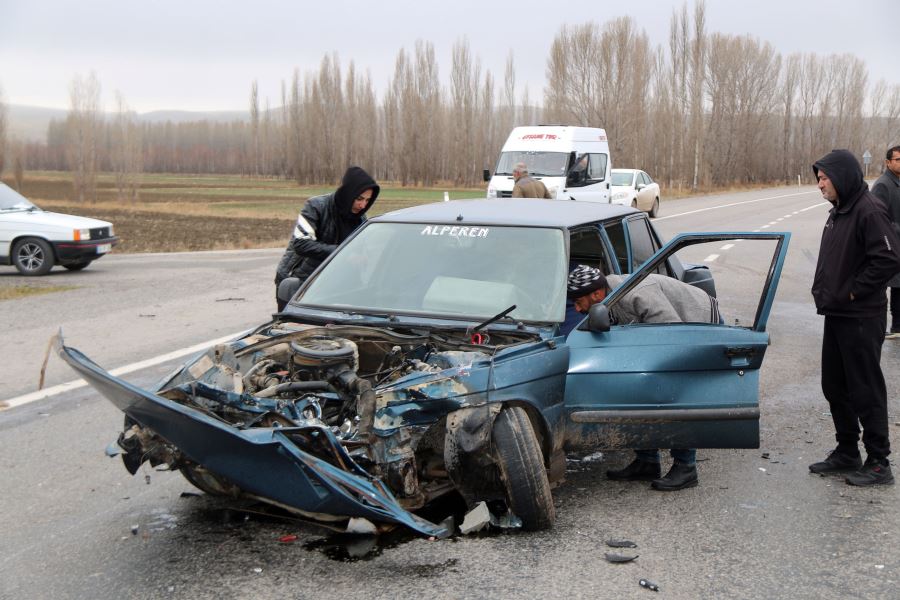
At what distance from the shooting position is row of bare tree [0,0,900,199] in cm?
5866

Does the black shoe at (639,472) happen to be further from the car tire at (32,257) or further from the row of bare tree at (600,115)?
the row of bare tree at (600,115)

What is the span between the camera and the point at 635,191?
3069 centimetres

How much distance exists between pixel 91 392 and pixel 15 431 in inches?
43.0

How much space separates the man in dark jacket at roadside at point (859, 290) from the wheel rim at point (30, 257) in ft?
46.7

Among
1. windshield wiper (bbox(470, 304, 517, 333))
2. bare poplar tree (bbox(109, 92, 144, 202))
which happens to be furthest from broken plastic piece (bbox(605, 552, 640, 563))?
bare poplar tree (bbox(109, 92, 144, 202))

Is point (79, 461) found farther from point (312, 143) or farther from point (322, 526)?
point (312, 143)

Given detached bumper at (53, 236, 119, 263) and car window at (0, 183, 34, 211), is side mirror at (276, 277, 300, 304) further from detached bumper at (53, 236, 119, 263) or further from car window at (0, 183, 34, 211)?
car window at (0, 183, 34, 211)

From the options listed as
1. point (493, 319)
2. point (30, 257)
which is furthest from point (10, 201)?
point (493, 319)

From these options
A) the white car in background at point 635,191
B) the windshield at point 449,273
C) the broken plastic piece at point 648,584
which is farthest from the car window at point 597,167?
the broken plastic piece at point 648,584

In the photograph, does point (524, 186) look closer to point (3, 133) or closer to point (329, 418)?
point (329, 418)

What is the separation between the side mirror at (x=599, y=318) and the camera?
4809 mm

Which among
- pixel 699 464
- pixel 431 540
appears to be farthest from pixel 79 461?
pixel 699 464

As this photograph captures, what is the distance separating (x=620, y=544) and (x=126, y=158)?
57.2 m

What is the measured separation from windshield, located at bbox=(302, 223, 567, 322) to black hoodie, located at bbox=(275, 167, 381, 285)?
1.34 metres
